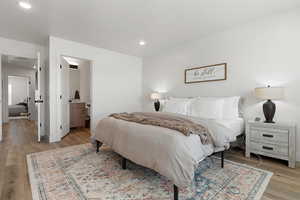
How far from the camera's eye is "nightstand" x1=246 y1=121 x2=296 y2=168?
218 centimetres

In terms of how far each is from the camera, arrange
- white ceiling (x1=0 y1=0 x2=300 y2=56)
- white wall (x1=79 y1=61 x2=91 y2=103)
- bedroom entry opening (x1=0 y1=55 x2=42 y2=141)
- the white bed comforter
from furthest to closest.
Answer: white wall (x1=79 y1=61 x2=91 y2=103) → bedroom entry opening (x1=0 y1=55 x2=42 y2=141) → white ceiling (x1=0 y1=0 x2=300 y2=56) → the white bed comforter

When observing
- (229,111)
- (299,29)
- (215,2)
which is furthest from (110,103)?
(299,29)

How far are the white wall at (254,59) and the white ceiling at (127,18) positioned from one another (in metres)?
0.23

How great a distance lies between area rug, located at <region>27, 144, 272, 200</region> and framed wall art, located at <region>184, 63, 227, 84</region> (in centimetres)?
180

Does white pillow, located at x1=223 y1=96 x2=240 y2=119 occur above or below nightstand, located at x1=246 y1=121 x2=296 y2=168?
above

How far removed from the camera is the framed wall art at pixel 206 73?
3.24 metres

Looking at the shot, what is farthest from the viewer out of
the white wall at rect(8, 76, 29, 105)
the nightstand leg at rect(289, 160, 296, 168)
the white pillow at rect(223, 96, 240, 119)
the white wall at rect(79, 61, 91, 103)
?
the white wall at rect(8, 76, 29, 105)

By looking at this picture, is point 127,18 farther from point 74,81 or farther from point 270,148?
point 74,81

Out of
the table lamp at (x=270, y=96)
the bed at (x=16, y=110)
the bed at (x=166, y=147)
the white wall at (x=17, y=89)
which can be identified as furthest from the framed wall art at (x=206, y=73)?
the white wall at (x=17, y=89)

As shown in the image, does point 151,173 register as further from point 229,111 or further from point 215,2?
point 215,2

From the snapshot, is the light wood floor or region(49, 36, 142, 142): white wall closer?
the light wood floor

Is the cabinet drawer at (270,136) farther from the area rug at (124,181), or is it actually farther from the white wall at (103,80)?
the white wall at (103,80)

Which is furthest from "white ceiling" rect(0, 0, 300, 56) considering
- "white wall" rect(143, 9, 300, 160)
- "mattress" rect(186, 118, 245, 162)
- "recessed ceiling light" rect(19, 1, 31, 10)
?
"mattress" rect(186, 118, 245, 162)

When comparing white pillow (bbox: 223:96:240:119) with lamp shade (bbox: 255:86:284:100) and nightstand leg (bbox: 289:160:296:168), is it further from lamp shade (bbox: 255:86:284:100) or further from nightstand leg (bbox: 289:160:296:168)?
nightstand leg (bbox: 289:160:296:168)
